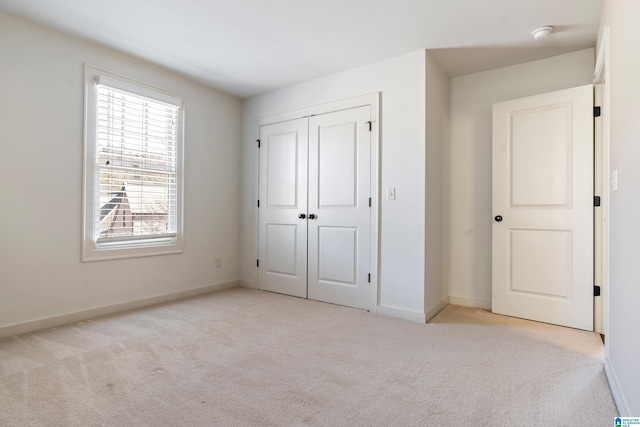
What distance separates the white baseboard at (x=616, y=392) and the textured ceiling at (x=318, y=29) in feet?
7.86

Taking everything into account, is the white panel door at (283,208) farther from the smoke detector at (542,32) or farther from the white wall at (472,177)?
the smoke detector at (542,32)

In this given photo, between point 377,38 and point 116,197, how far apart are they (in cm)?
283

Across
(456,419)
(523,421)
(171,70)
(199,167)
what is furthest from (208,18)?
(523,421)

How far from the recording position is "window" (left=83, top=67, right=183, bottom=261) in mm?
3090

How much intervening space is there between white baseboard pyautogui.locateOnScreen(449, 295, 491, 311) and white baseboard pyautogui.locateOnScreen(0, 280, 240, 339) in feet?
9.22

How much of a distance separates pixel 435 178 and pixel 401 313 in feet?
4.40

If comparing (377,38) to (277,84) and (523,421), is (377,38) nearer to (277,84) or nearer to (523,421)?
(277,84)

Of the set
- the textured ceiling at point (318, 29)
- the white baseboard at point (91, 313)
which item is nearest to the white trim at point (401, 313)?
the white baseboard at point (91, 313)

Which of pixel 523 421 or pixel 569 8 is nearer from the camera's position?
pixel 523 421

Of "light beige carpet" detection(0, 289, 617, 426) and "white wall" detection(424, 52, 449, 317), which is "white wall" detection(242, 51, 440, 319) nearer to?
"white wall" detection(424, 52, 449, 317)

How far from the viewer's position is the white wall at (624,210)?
1.41m

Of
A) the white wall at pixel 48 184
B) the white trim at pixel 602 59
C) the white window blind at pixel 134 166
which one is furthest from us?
the white window blind at pixel 134 166

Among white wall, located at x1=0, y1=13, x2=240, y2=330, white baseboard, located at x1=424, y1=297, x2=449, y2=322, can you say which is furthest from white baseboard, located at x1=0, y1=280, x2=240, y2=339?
white baseboard, located at x1=424, y1=297, x2=449, y2=322

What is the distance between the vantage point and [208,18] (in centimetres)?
263
